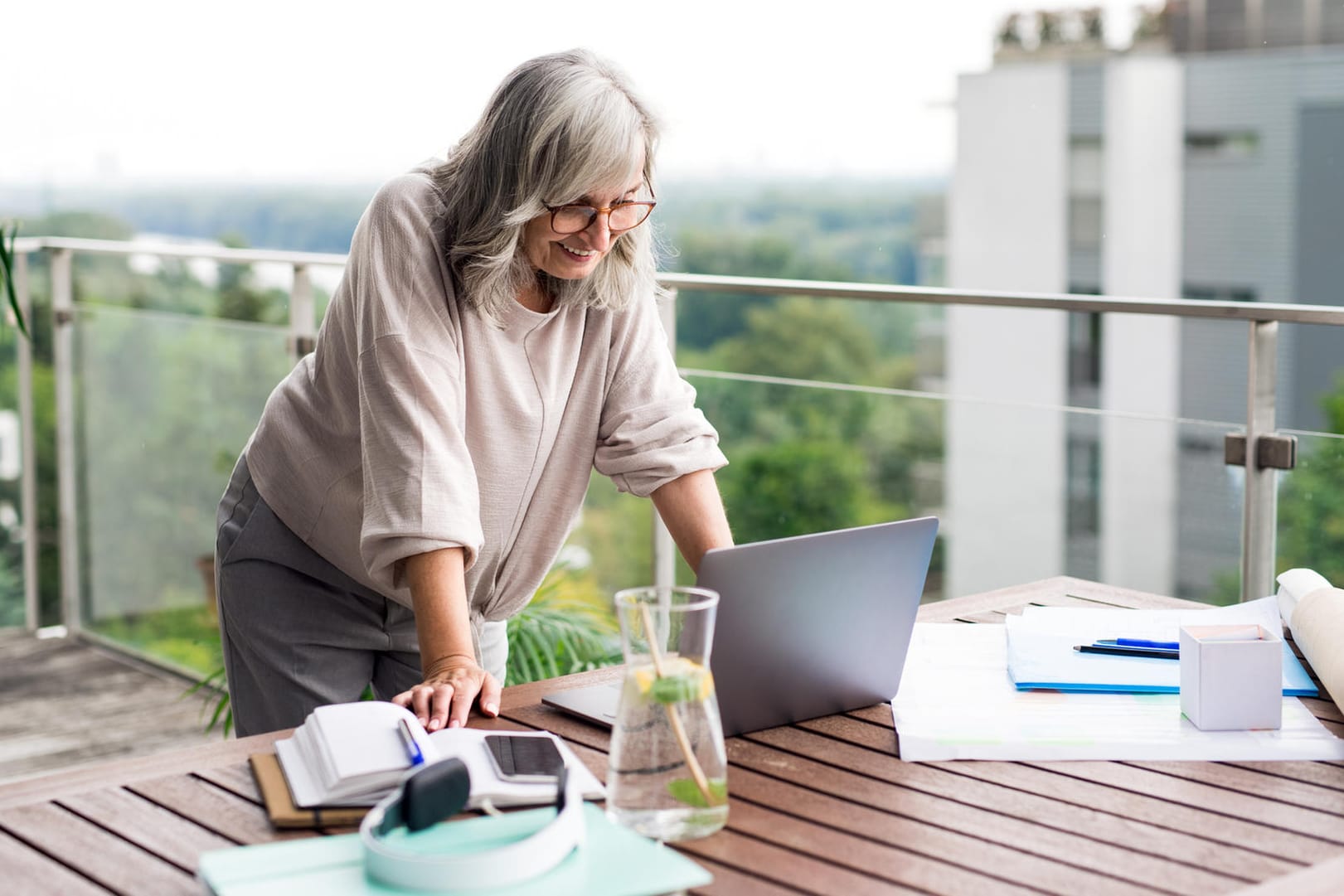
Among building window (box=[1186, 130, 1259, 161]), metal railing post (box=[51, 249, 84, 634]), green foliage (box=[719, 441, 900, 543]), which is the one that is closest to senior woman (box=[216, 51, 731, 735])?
metal railing post (box=[51, 249, 84, 634])

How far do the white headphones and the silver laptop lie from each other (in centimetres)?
23

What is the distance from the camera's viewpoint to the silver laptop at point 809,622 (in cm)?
120

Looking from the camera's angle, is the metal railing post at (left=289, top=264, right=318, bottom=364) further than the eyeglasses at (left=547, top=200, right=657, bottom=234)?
Yes

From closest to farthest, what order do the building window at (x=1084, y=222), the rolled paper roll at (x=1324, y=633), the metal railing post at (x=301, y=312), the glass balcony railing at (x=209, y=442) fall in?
the rolled paper roll at (x=1324, y=633) < the glass balcony railing at (x=209, y=442) < the metal railing post at (x=301, y=312) < the building window at (x=1084, y=222)

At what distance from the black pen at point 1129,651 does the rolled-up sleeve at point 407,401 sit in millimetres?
619

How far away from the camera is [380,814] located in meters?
0.98

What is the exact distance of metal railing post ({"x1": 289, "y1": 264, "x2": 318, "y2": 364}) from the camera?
146 inches

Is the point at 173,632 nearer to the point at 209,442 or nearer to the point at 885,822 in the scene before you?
the point at 209,442

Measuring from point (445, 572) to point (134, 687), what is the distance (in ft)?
9.71

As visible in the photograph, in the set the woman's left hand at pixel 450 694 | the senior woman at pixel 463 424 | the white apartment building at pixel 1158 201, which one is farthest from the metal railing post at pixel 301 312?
the white apartment building at pixel 1158 201

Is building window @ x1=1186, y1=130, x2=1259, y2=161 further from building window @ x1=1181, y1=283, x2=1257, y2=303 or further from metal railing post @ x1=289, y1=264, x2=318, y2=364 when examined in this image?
metal railing post @ x1=289, y1=264, x2=318, y2=364

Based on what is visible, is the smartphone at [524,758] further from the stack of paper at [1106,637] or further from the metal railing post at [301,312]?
the metal railing post at [301,312]

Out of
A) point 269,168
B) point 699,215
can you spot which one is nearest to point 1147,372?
point 699,215

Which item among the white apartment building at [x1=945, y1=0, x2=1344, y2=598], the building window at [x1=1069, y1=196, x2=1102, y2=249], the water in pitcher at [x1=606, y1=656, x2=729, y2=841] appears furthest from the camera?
the building window at [x1=1069, y1=196, x2=1102, y2=249]
